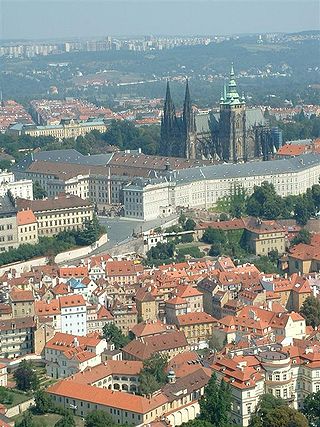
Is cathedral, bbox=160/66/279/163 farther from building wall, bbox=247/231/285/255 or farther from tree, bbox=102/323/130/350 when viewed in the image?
tree, bbox=102/323/130/350

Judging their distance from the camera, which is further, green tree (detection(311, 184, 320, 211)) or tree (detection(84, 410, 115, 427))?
green tree (detection(311, 184, 320, 211))

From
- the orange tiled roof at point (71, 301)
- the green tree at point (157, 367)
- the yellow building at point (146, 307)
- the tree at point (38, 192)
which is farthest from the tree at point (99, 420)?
the tree at point (38, 192)

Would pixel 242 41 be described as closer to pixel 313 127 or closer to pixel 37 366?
pixel 313 127

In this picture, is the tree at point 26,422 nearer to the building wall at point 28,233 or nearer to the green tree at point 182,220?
the building wall at point 28,233

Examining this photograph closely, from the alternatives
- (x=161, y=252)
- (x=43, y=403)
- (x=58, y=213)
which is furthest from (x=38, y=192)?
(x=43, y=403)

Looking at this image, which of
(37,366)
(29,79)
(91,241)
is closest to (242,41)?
(29,79)

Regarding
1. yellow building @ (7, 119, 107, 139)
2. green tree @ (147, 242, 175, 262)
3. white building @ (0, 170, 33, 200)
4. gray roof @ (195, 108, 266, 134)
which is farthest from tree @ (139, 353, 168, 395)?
yellow building @ (7, 119, 107, 139)
